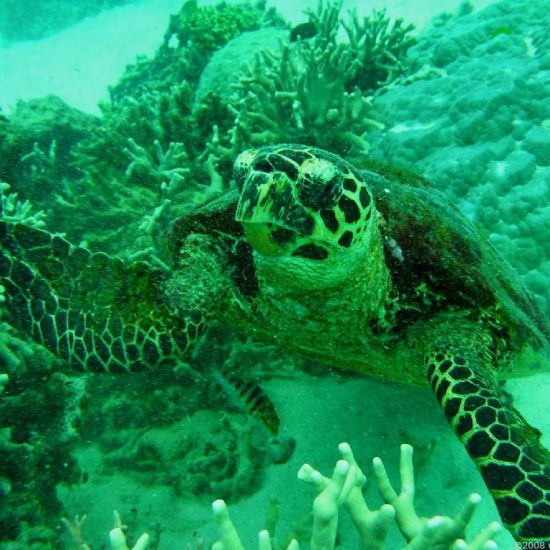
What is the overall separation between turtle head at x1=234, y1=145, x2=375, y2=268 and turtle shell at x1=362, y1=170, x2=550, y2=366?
1.71 ft

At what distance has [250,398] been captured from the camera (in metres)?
3.04

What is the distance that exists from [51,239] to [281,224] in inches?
64.3

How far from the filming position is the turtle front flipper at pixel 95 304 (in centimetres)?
248

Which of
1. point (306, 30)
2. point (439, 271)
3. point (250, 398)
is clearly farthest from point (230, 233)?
point (306, 30)

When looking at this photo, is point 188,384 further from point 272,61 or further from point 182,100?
point 272,61

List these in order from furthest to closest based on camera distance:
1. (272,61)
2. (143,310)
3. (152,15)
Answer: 1. (152,15)
2. (272,61)
3. (143,310)

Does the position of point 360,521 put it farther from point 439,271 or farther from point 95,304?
point 95,304

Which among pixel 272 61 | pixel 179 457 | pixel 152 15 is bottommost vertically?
pixel 179 457

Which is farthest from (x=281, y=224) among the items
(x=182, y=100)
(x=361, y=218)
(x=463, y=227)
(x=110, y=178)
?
(x=182, y=100)

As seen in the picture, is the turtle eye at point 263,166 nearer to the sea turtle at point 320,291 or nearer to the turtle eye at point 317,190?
Answer: the sea turtle at point 320,291

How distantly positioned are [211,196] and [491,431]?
295 cm

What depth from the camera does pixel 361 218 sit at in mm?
2084

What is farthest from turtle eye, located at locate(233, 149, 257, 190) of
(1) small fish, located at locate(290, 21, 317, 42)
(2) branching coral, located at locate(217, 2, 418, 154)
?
(1) small fish, located at locate(290, 21, 317, 42)

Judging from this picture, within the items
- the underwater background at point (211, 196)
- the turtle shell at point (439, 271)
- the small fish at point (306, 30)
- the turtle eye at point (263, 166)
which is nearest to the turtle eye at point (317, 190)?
the turtle eye at point (263, 166)
